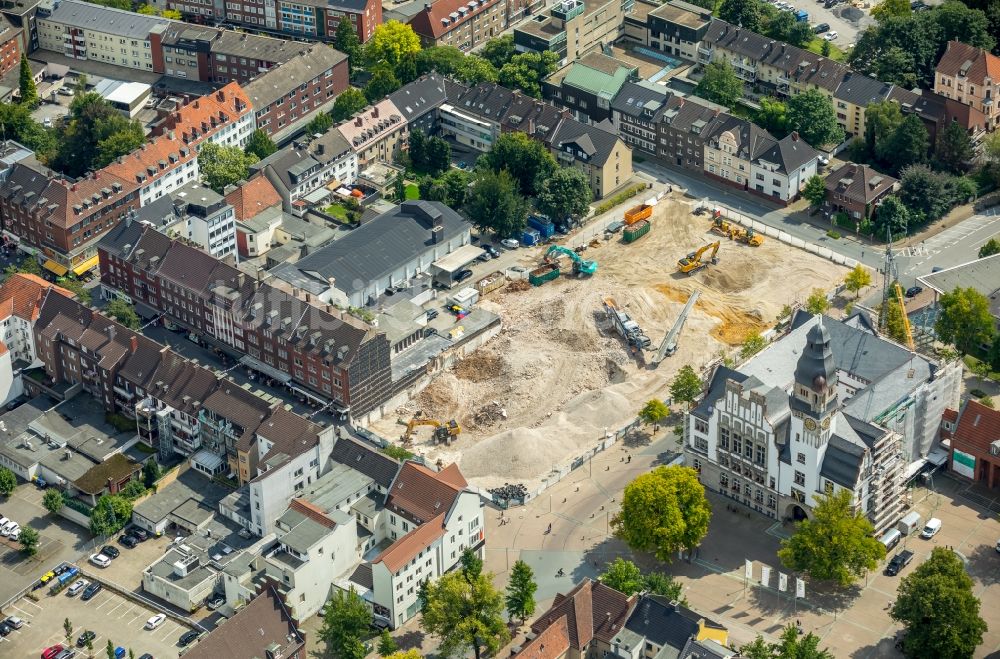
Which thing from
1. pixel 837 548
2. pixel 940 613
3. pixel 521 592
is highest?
pixel 940 613

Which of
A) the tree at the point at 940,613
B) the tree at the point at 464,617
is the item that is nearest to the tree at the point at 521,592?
the tree at the point at 464,617

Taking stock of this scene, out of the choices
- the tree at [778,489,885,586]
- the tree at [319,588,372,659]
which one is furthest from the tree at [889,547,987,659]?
the tree at [319,588,372,659]

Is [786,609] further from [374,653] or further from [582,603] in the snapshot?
→ [374,653]

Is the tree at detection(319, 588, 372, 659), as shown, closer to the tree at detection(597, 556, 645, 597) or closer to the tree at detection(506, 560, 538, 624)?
the tree at detection(506, 560, 538, 624)

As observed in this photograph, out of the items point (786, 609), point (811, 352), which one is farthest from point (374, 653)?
point (811, 352)

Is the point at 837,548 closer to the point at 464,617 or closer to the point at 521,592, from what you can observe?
the point at 521,592

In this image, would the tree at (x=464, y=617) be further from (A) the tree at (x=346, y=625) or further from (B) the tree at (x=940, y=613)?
(B) the tree at (x=940, y=613)

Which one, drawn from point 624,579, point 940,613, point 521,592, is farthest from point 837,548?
point 521,592
